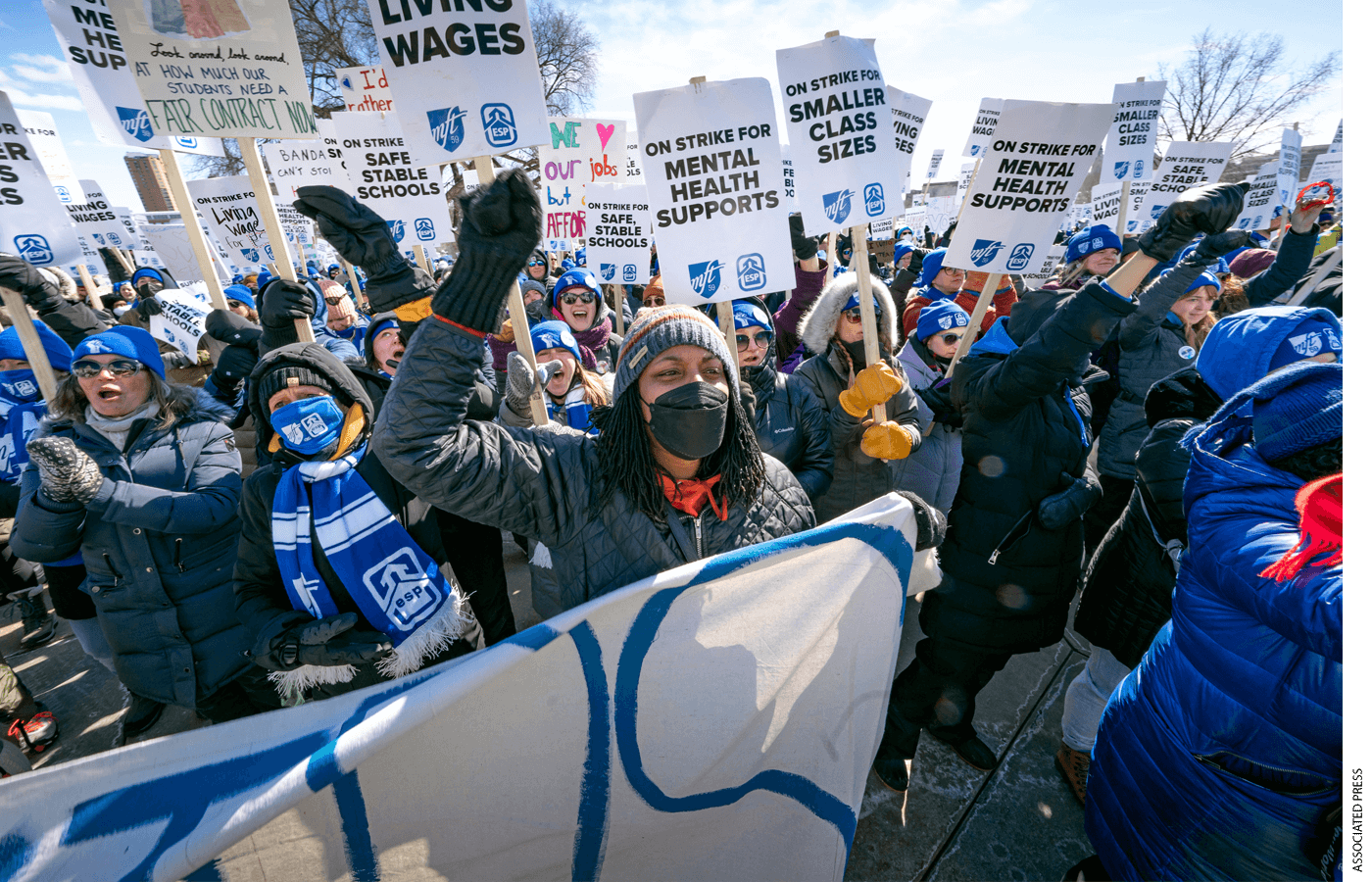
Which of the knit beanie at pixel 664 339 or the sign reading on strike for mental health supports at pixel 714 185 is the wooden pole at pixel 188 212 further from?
the knit beanie at pixel 664 339

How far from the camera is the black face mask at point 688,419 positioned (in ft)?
4.96

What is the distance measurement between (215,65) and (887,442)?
3619 mm

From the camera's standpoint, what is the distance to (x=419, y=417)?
4.14 feet

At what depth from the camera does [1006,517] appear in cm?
239

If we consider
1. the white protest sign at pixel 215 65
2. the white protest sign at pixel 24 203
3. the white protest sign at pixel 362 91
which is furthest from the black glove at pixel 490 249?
the white protest sign at pixel 362 91

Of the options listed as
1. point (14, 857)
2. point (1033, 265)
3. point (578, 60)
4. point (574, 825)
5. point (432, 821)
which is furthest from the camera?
point (578, 60)

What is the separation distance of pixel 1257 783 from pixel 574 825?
1514 mm

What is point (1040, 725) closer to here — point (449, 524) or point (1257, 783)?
point (1257, 783)

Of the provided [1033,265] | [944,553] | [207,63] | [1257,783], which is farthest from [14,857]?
[1033,265]

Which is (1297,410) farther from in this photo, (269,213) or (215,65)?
(215,65)

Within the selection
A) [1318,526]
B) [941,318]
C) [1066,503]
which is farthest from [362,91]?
[1318,526]

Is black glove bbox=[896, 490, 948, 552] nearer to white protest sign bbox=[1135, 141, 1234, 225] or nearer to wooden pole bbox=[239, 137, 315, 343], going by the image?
wooden pole bbox=[239, 137, 315, 343]

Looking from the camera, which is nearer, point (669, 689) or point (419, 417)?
point (419, 417)

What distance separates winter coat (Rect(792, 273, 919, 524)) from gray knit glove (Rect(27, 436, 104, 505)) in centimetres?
278
